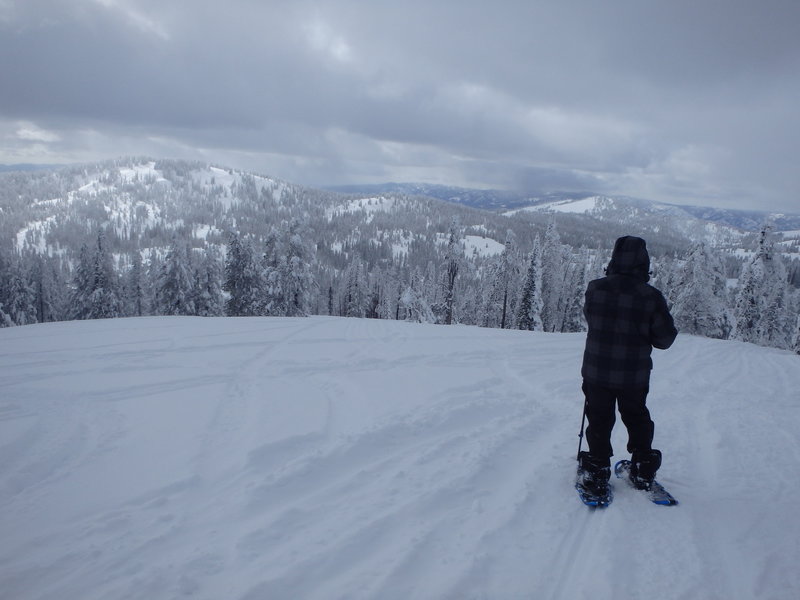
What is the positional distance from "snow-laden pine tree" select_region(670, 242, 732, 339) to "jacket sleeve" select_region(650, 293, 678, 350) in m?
29.5

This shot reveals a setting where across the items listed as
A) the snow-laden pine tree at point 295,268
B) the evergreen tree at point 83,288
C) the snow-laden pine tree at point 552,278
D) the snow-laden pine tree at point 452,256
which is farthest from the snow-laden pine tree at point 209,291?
the snow-laden pine tree at point 552,278

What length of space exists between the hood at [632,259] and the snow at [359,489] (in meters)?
2.15

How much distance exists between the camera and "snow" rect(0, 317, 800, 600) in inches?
106

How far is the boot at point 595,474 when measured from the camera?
372cm

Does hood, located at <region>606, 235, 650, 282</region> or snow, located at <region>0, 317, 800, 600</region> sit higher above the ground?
hood, located at <region>606, 235, 650, 282</region>

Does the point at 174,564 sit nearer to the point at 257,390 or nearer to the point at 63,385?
the point at 257,390

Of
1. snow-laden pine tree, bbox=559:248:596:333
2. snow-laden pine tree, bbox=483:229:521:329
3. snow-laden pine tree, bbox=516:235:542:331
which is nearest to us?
snow-laden pine tree, bbox=516:235:542:331

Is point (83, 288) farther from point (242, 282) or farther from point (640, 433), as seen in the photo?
point (640, 433)

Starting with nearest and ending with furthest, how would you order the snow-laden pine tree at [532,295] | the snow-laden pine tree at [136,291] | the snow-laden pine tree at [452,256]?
the snow-laden pine tree at [452,256] < the snow-laden pine tree at [532,295] < the snow-laden pine tree at [136,291]

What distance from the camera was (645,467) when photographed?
383 centimetres

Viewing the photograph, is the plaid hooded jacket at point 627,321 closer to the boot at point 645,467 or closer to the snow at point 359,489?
the boot at point 645,467

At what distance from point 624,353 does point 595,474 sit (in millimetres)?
1196

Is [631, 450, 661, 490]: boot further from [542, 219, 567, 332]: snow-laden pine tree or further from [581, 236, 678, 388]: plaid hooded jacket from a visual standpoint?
[542, 219, 567, 332]: snow-laden pine tree

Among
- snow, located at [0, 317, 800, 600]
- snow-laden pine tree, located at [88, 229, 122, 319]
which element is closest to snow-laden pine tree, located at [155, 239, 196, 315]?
snow-laden pine tree, located at [88, 229, 122, 319]
